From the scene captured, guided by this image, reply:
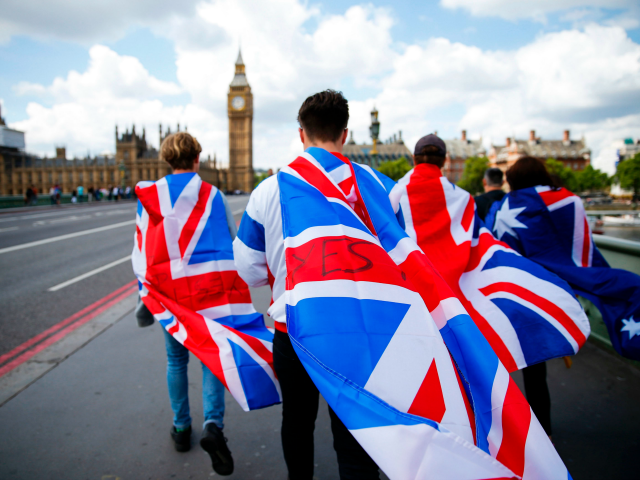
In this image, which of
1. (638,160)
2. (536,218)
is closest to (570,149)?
(638,160)

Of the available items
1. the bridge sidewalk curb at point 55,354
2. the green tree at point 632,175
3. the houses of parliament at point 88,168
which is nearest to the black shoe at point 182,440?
the bridge sidewalk curb at point 55,354

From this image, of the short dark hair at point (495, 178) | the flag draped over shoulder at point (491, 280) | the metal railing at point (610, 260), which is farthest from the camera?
the short dark hair at point (495, 178)

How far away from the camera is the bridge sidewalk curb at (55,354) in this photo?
137 inches

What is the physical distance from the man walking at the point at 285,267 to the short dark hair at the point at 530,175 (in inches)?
78.6

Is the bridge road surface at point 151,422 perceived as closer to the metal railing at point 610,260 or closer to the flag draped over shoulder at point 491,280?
the metal railing at point 610,260

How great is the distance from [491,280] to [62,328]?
16.6 ft

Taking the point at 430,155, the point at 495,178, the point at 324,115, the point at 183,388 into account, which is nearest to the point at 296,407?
the point at 183,388

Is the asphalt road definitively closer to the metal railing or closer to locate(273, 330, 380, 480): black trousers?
locate(273, 330, 380, 480): black trousers

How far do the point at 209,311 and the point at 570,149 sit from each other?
11016 centimetres

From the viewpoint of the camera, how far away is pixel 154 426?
2959 mm

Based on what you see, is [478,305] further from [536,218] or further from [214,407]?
[214,407]

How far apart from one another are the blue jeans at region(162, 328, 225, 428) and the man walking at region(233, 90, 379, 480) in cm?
84

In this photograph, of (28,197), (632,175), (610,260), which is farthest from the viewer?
(632,175)

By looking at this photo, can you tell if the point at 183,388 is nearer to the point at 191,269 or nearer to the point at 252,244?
the point at 191,269
